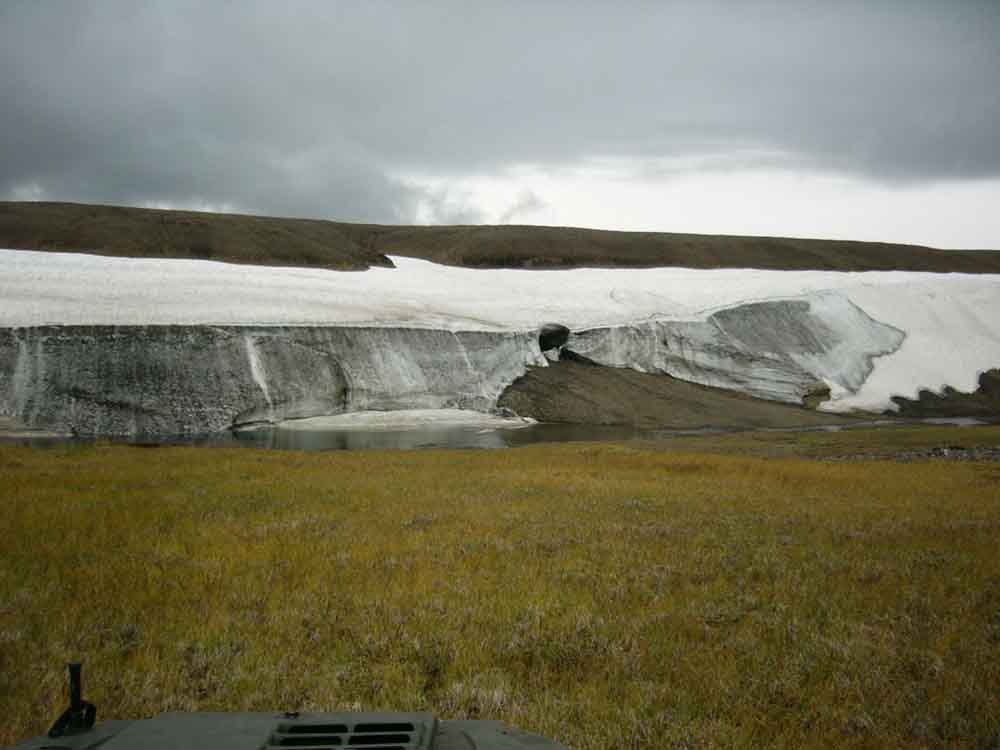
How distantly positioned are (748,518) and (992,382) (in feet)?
185

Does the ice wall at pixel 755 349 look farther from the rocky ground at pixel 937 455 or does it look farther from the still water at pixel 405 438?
the rocky ground at pixel 937 455

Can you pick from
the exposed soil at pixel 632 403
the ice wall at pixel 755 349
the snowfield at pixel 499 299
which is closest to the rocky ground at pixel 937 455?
the exposed soil at pixel 632 403

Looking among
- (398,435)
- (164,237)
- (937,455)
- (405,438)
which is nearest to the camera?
(937,455)

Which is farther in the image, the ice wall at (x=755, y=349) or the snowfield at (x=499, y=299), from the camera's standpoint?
the ice wall at (x=755, y=349)

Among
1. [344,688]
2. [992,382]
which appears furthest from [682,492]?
[992,382]

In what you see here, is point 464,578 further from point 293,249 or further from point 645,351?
point 293,249

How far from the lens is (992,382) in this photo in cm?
6091

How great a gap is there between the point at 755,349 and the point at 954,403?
1314 cm

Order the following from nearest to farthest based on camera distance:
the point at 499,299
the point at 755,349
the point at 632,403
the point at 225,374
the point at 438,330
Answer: the point at 225,374, the point at 632,403, the point at 438,330, the point at 499,299, the point at 755,349

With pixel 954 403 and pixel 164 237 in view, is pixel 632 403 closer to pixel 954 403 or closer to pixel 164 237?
pixel 954 403

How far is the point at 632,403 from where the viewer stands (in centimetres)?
5009

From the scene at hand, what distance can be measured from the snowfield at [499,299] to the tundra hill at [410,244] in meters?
6.56

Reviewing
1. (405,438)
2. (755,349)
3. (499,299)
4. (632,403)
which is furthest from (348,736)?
(755,349)

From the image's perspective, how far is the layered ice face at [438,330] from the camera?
39594 mm
